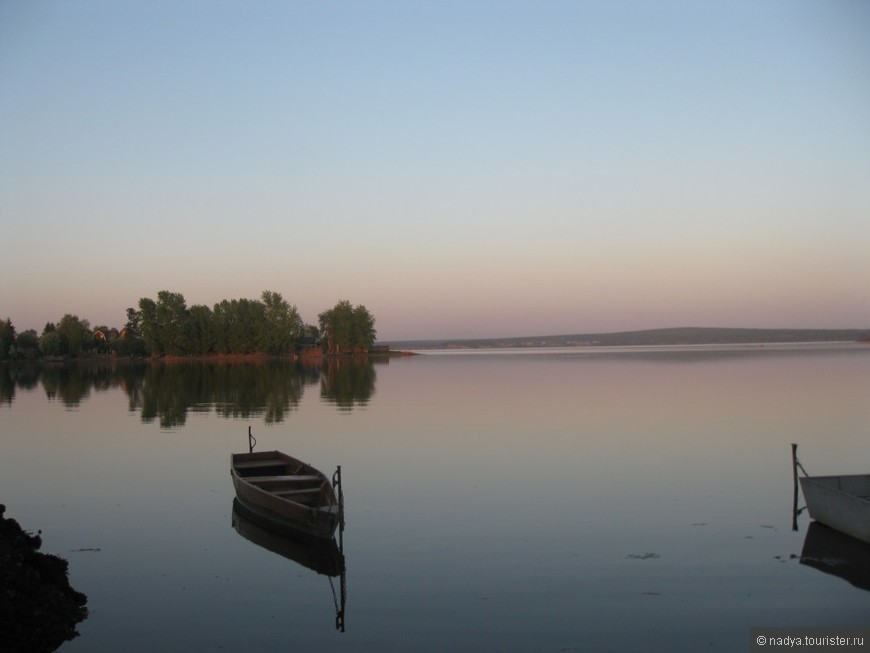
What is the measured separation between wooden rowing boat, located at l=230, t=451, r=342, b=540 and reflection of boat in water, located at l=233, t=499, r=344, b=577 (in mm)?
156

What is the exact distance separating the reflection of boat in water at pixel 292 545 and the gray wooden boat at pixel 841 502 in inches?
426

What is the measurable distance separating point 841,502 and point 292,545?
12.1 m

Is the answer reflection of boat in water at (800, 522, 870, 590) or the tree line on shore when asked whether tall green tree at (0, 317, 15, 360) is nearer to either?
the tree line on shore

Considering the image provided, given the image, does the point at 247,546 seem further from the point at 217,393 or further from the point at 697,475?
the point at 217,393

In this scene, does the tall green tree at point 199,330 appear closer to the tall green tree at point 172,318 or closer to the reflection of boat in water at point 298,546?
the tall green tree at point 172,318

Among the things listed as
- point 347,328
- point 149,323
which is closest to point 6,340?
point 149,323

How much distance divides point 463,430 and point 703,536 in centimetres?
1787

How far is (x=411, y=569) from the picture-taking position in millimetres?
14484

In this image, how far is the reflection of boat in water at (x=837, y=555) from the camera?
46.6 feet

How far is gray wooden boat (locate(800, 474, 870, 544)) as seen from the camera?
15.9m

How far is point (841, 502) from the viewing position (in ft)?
54.4

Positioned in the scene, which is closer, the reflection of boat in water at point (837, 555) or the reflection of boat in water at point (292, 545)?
the reflection of boat in water at point (837, 555)

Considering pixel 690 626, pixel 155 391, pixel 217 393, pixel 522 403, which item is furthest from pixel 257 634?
pixel 155 391

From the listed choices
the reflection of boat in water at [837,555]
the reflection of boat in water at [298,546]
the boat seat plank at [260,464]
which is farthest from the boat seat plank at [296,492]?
the reflection of boat in water at [837,555]
